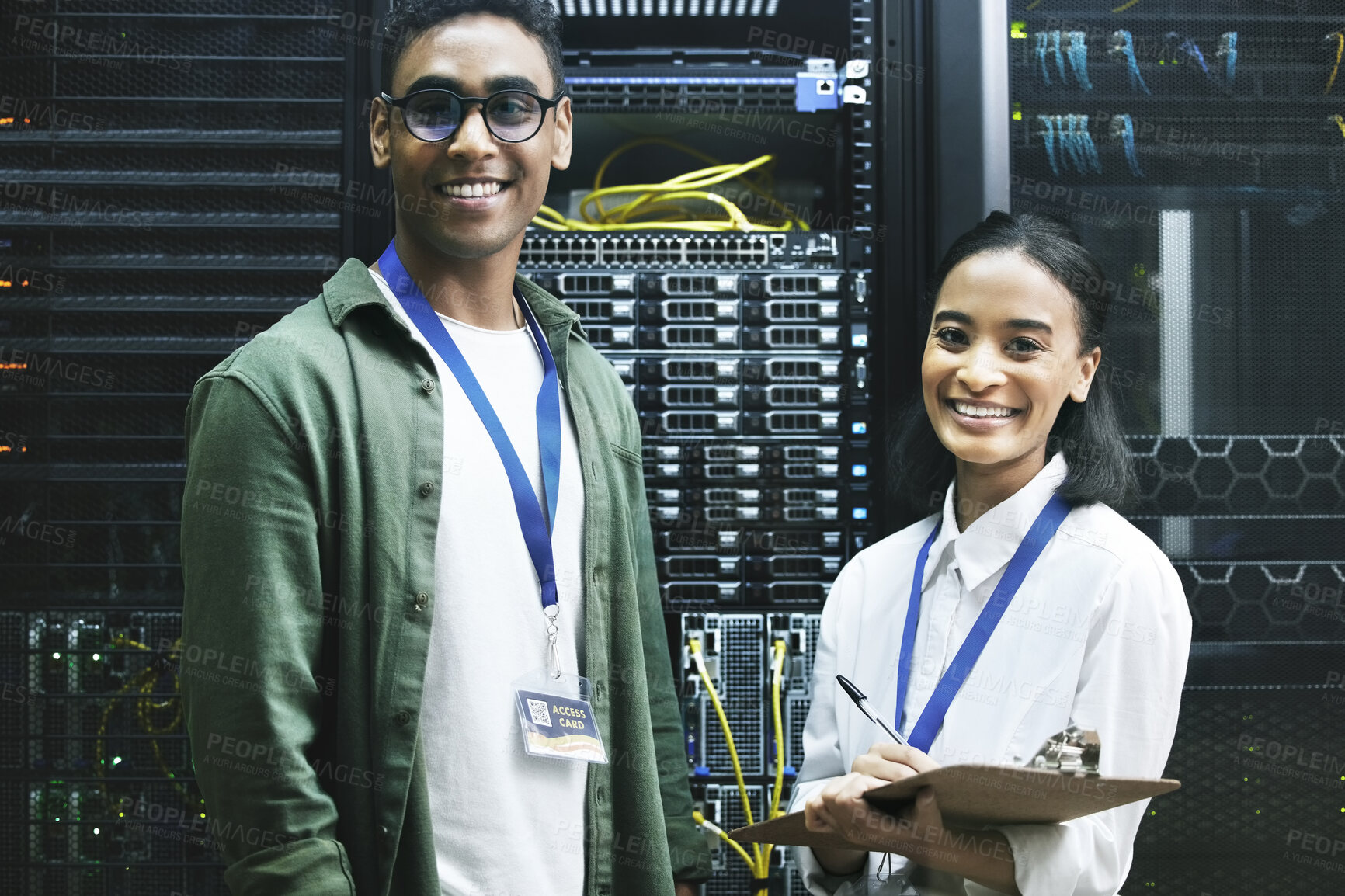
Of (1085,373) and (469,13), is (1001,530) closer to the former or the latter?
(1085,373)

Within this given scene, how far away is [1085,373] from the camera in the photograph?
1390mm

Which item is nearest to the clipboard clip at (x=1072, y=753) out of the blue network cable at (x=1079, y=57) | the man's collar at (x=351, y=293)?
the man's collar at (x=351, y=293)

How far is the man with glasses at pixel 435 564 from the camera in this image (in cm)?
110

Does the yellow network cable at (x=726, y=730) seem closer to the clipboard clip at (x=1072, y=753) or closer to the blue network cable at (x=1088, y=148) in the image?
the clipboard clip at (x=1072, y=753)

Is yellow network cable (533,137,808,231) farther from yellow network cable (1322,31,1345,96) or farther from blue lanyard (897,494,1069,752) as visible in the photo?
yellow network cable (1322,31,1345,96)

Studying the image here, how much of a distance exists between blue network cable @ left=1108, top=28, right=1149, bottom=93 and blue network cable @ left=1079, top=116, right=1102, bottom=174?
11 centimetres

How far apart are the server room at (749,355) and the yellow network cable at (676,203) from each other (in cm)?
2

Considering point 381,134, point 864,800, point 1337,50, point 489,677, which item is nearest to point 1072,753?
point 864,800

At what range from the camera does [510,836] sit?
1185mm

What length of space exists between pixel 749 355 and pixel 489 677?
816mm

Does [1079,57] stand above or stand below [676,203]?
above

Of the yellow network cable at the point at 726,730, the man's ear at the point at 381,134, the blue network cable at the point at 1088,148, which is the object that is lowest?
the yellow network cable at the point at 726,730

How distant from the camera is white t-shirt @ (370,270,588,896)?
118cm

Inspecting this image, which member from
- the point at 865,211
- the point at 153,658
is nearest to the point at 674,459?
the point at 865,211
